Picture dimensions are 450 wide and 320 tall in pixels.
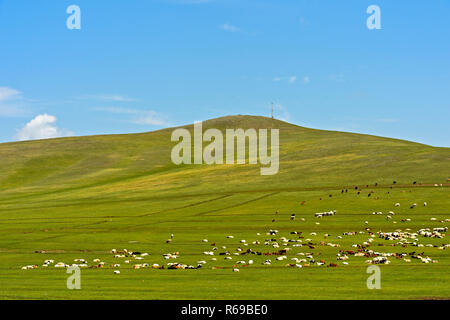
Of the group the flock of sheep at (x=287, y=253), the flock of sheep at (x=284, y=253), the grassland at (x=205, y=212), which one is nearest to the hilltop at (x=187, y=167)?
the grassland at (x=205, y=212)

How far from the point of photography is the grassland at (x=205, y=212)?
27438mm

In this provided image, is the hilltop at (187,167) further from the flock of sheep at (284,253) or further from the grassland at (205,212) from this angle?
the flock of sheep at (284,253)

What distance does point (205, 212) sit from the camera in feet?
242

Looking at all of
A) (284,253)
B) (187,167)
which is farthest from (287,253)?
(187,167)

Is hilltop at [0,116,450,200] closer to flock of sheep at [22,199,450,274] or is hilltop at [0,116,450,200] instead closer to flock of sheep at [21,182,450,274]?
flock of sheep at [22,199,450,274]

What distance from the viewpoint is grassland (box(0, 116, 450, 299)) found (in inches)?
1080

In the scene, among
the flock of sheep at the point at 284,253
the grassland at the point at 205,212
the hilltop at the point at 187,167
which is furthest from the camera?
the hilltop at the point at 187,167

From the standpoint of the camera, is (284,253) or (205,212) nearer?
(284,253)

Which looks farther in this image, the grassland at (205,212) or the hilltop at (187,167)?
Result: the hilltop at (187,167)

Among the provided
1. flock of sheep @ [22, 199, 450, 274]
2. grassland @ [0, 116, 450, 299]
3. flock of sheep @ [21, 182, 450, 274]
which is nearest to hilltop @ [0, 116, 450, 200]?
grassland @ [0, 116, 450, 299]

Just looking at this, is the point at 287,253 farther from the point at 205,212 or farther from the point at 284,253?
the point at 205,212

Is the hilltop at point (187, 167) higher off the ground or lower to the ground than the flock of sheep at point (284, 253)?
higher

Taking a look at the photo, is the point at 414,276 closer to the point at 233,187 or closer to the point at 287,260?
the point at 287,260
